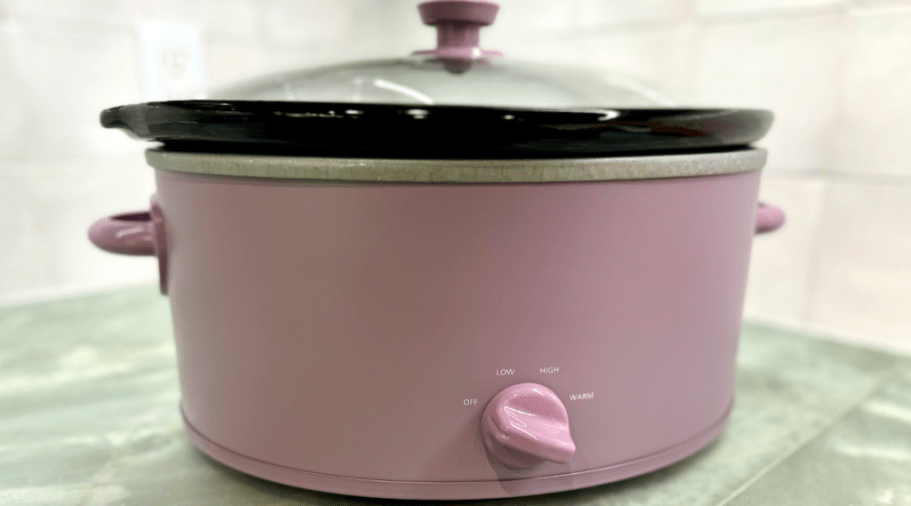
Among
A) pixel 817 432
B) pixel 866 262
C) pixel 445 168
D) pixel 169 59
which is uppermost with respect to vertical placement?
pixel 169 59

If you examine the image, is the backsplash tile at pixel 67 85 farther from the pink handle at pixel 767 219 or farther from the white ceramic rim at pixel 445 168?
the pink handle at pixel 767 219

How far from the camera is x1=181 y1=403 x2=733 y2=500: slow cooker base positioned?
41cm

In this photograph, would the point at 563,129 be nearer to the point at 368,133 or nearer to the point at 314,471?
the point at 368,133

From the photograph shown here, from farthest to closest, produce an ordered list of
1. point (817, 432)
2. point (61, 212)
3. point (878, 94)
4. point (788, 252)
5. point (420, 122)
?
point (61, 212) < point (788, 252) < point (878, 94) < point (817, 432) < point (420, 122)

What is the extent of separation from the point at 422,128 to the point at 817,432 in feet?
1.61

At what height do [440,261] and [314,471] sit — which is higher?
[440,261]

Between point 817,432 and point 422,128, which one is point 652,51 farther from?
point 422,128

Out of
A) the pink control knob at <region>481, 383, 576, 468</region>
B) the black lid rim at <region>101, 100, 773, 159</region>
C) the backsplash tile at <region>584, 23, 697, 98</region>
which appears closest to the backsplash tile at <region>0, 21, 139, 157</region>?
the black lid rim at <region>101, 100, 773, 159</region>

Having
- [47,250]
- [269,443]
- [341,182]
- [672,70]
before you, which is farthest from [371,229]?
[47,250]

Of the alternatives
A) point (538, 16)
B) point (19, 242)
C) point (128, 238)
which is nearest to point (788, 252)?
point (538, 16)

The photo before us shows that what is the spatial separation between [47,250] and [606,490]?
0.95 meters

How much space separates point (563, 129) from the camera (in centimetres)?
35

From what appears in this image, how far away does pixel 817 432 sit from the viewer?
559 mm

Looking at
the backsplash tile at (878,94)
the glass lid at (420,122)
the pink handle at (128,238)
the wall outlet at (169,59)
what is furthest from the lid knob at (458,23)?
the wall outlet at (169,59)
